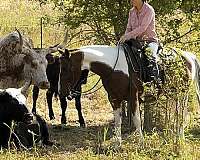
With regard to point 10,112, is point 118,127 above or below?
below

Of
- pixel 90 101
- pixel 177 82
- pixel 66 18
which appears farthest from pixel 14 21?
pixel 177 82

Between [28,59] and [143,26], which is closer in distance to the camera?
[143,26]

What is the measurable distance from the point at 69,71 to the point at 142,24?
144 cm

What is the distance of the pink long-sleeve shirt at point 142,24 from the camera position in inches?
357

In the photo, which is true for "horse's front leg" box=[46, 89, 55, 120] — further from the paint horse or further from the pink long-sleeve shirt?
the pink long-sleeve shirt

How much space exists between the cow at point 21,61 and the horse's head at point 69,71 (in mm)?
1000

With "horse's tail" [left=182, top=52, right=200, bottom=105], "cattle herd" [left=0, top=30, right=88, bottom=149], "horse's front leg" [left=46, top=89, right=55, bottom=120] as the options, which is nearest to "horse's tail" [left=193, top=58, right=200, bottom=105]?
"horse's tail" [left=182, top=52, right=200, bottom=105]

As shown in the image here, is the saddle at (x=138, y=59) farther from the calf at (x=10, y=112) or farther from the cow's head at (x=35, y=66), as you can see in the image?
the calf at (x=10, y=112)

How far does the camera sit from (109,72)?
903 cm

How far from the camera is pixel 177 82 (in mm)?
8102

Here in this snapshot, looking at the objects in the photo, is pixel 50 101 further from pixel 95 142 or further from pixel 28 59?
pixel 95 142

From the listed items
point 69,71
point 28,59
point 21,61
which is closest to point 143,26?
point 69,71

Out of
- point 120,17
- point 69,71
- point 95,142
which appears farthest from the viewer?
point 120,17

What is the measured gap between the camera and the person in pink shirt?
9.05 metres
